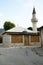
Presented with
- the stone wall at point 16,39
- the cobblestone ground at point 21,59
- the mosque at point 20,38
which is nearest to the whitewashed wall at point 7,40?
the mosque at point 20,38

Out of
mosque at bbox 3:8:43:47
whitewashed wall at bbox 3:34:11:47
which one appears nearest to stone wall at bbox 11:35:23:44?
mosque at bbox 3:8:43:47

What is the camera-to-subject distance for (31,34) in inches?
1486

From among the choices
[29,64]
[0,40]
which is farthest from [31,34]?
[29,64]

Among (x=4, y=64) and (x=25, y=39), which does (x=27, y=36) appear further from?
(x=4, y=64)

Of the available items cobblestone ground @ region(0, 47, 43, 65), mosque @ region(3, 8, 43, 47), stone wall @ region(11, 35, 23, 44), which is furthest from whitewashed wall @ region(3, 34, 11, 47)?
cobblestone ground @ region(0, 47, 43, 65)

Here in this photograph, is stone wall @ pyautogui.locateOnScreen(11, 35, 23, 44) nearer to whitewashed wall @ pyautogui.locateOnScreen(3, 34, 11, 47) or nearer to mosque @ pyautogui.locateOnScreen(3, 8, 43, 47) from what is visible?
mosque @ pyautogui.locateOnScreen(3, 8, 43, 47)

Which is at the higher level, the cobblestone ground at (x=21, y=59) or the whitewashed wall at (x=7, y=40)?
the whitewashed wall at (x=7, y=40)

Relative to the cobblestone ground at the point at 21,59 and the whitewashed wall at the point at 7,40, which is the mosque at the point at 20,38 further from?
the cobblestone ground at the point at 21,59

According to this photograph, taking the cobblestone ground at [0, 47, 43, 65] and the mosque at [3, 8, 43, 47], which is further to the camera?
the mosque at [3, 8, 43, 47]

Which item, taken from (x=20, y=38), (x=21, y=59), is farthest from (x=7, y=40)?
(x=21, y=59)

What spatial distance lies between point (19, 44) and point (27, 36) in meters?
2.39

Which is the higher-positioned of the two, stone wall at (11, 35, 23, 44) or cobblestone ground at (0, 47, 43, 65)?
stone wall at (11, 35, 23, 44)

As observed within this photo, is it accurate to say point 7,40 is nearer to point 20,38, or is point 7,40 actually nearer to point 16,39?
point 16,39

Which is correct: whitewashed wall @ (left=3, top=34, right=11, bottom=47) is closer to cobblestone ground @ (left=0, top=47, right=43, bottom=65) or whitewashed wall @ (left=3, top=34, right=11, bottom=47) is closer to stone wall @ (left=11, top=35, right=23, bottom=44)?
stone wall @ (left=11, top=35, right=23, bottom=44)
